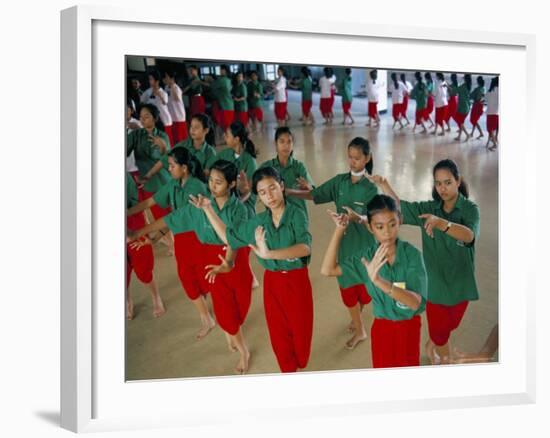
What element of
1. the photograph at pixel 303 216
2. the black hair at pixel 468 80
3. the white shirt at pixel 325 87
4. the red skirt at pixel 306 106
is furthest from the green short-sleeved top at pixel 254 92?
the black hair at pixel 468 80

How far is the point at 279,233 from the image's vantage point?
14.8 ft

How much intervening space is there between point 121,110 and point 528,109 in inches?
87.4

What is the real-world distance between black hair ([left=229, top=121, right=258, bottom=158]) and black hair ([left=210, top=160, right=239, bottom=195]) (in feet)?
0.36

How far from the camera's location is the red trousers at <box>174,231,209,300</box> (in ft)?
14.5

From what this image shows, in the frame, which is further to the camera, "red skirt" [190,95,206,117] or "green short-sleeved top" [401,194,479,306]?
"green short-sleeved top" [401,194,479,306]

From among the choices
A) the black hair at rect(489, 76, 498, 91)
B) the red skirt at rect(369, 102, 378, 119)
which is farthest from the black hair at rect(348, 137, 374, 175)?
the black hair at rect(489, 76, 498, 91)

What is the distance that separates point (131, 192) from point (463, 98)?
1889 mm

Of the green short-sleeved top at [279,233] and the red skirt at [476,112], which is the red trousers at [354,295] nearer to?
the green short-sleeved top at [279,233]

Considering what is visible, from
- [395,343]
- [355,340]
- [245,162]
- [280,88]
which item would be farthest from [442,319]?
[280,88]

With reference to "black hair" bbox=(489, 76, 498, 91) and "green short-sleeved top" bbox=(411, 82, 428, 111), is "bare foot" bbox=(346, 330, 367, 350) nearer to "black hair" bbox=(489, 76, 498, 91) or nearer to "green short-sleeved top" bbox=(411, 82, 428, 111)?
"green short-sleeved top" bbox=(411, 82, 428, 111)

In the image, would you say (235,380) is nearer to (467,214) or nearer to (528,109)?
(467,214)

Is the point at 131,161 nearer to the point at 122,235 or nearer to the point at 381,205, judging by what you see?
the point at 122,235

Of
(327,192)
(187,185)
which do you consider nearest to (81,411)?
(187,185)

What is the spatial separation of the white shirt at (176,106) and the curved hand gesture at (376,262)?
46.6 inches
